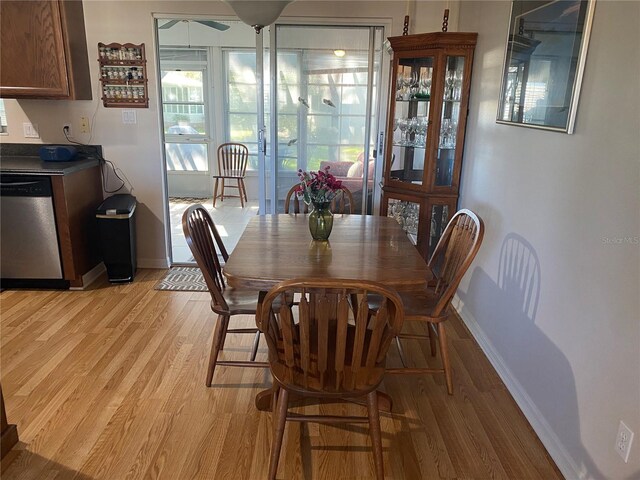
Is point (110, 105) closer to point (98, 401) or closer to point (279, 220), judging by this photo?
point (279, 220)

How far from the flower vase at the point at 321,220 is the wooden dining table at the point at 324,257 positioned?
0.05 metres

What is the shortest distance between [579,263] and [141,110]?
3.23 metres

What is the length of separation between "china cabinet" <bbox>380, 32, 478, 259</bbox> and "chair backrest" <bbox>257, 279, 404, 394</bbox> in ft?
5.62

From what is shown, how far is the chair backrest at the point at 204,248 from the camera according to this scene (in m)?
2.03

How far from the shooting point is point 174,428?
2020mm

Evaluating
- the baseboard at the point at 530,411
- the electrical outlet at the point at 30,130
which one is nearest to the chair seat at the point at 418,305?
the baseboard at the point at 530,411

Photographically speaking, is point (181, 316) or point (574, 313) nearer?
point (574, 313)

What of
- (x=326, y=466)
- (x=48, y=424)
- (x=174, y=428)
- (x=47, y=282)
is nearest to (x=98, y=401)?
(x=48, y=424)

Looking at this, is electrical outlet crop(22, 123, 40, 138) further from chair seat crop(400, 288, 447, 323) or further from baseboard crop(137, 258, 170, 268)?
chair seat crop(400, 288, 447, 323)

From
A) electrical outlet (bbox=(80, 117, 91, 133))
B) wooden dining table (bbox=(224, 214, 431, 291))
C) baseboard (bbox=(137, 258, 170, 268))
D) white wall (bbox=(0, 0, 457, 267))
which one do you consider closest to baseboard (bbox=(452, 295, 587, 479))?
wooden dining table (bbox=(224, 214, 431, 291))

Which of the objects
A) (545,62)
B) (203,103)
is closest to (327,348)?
(545,62)

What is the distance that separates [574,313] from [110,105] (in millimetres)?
3467

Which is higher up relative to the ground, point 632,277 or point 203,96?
point 203,96

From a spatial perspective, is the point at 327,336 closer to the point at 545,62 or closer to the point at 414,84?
the point at 545,62
